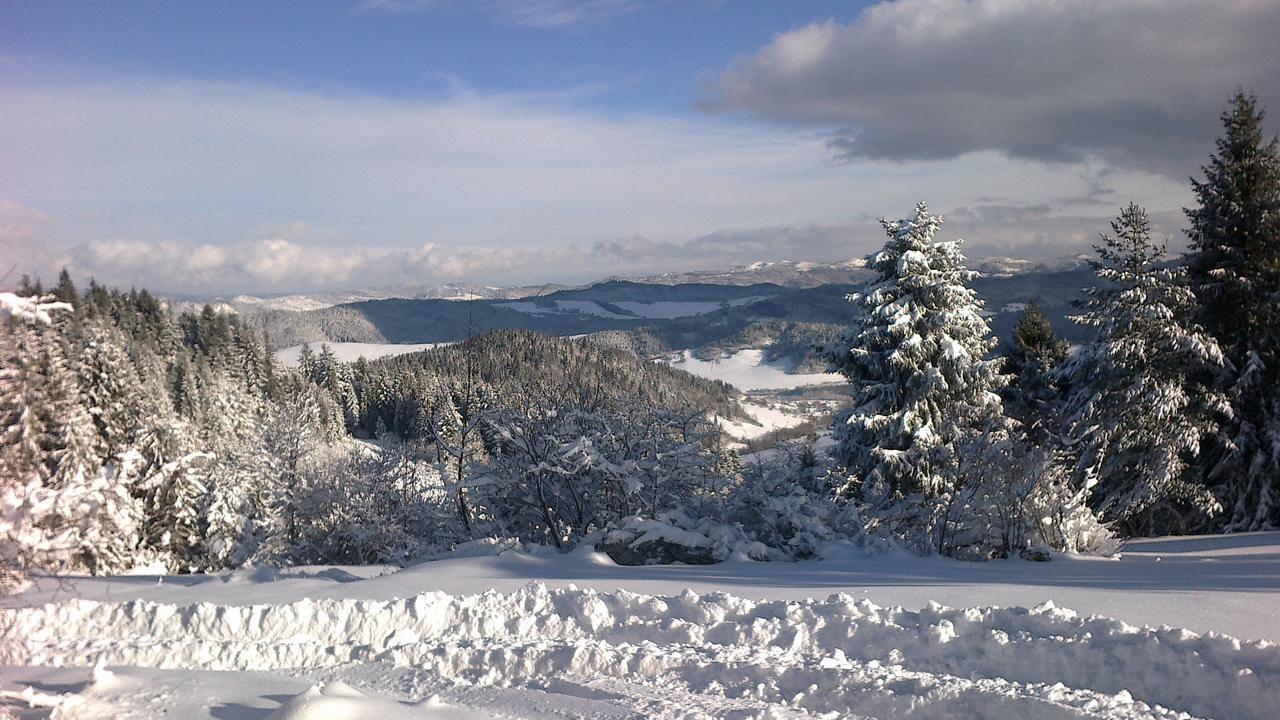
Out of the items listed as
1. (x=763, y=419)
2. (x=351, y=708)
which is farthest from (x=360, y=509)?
(x=763, y=419)

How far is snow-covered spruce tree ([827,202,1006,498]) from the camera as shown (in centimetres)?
1584

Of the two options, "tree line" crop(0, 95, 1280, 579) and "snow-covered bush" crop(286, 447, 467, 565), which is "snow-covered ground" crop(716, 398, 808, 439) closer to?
"snow-covered bush" crop(286, 447, 467, 565)

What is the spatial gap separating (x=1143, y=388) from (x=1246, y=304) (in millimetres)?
3724

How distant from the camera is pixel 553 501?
55.7 ft

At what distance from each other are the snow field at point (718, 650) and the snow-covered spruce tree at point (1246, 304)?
48.0 ft

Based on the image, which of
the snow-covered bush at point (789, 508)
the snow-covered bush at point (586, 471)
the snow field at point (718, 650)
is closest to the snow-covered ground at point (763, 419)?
the snow-covered bush at point (789, 508)

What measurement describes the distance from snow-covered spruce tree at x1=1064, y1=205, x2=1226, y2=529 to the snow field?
1223cm

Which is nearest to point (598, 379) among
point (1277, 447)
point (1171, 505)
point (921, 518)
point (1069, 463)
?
point (921, 518)

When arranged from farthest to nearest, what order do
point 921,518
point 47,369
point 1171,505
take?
point 47,369, point 1171,505, point 921,518

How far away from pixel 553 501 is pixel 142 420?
18.0 metres

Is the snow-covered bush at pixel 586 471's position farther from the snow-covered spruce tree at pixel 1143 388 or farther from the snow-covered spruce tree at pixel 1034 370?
the snow-covered spruce tree at pixel 1034 370

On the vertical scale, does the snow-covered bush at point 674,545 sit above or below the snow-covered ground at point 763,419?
above

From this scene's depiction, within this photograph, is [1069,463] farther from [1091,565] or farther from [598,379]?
[598,379]

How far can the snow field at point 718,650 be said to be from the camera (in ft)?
18.2
